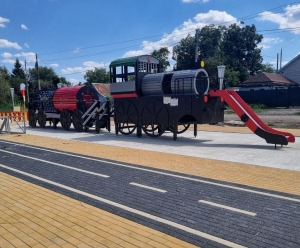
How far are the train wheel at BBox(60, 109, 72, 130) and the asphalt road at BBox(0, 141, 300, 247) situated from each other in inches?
387

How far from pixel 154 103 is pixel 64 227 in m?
9.37

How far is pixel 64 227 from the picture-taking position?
413 centimetres

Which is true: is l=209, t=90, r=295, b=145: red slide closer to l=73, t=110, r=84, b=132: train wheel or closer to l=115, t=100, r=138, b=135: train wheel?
l=115, t=100, r=138, b=135: train wheel

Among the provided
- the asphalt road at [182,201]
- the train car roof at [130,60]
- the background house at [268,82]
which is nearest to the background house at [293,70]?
the background house at [268,82]

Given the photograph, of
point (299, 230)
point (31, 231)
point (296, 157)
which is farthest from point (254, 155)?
point (31, 231)

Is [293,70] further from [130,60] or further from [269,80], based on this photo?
[130,60]

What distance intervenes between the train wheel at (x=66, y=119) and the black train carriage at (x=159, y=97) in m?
4.08

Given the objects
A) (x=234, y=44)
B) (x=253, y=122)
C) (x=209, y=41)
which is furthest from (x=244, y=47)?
(x=253, y=122)

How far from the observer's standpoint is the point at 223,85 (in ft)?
41.4

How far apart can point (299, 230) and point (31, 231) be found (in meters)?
3.58

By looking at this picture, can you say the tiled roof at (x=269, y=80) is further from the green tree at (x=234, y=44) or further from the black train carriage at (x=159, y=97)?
the black train carriage at (x=159, y=97)

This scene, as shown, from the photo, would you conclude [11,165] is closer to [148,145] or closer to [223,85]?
[148,145]

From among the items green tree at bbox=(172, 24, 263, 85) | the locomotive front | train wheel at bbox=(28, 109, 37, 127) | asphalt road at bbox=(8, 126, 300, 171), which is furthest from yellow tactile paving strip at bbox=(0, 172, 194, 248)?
green tree at bbox=(172, 24, 263, 85)

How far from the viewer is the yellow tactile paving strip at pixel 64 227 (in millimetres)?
3682
